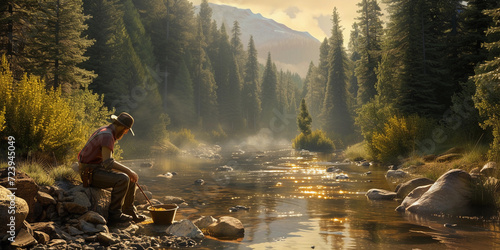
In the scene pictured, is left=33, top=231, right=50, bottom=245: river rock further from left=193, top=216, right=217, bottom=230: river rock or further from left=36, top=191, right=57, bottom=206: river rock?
left=193, top=216, right=217, bottom=230: river rock

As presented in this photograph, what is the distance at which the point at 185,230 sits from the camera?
27.4ft

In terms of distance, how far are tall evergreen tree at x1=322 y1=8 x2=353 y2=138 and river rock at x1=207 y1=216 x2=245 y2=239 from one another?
1847 inches

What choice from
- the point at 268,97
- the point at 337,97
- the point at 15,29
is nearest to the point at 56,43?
the point at 15,29

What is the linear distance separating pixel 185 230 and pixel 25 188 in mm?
3282

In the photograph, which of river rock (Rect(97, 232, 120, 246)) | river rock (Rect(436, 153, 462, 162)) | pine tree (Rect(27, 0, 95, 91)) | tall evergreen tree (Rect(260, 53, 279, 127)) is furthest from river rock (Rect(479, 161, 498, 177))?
tall evergreen tree (Rect(260, 53, 279, 127))

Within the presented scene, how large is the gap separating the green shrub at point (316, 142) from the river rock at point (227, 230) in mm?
39491

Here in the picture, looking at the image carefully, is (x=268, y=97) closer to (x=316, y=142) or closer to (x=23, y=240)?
(x=316, y=142)

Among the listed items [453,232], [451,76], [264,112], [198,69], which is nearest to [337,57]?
[198,69]

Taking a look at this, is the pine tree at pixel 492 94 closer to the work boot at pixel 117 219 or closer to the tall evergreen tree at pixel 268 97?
the work boot at pixel 117 219

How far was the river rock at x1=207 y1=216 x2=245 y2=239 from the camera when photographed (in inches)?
338

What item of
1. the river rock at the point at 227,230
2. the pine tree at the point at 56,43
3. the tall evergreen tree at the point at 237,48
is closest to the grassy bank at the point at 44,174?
the river rock at the point at 227,230

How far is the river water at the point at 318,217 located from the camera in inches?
312

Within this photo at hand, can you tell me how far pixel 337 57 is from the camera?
57.1 m

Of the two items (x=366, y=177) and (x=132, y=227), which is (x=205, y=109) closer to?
(x=366, y=177)
